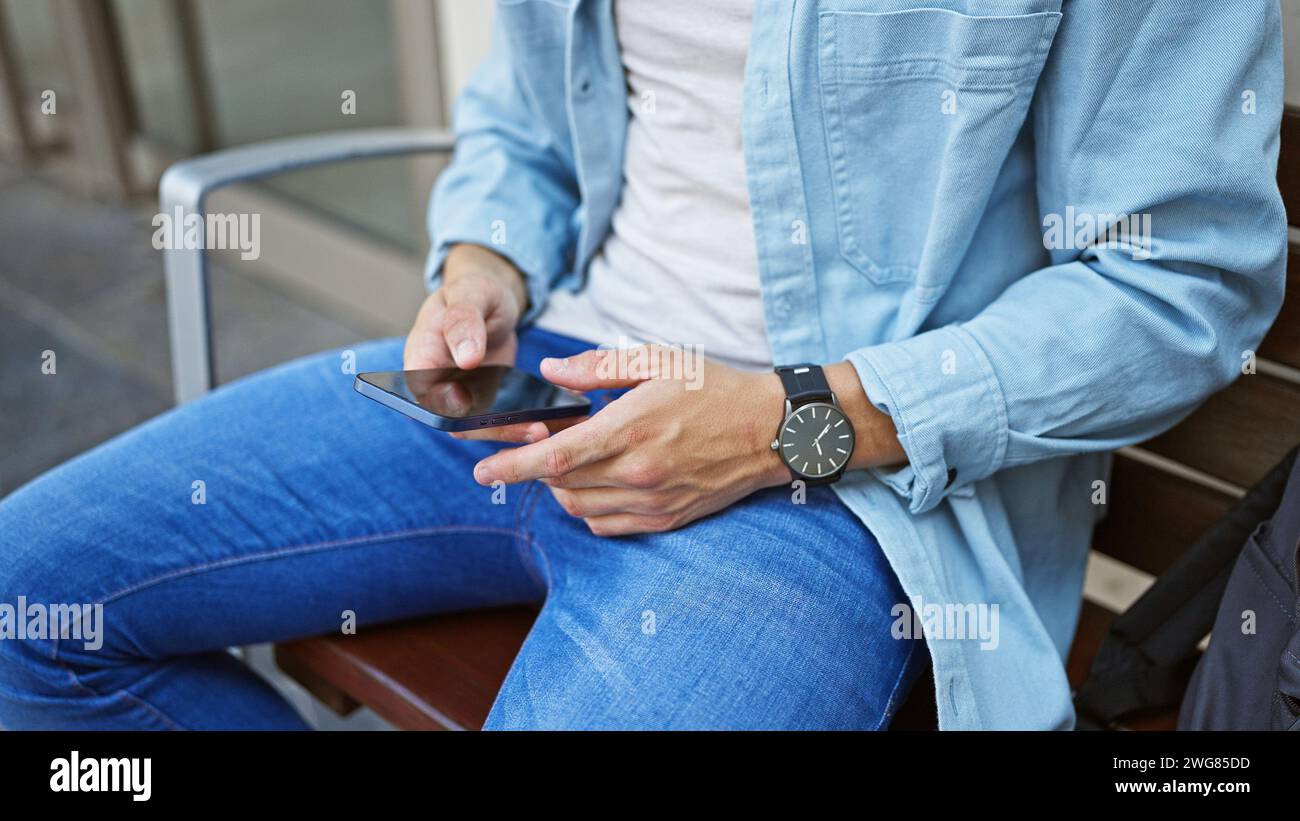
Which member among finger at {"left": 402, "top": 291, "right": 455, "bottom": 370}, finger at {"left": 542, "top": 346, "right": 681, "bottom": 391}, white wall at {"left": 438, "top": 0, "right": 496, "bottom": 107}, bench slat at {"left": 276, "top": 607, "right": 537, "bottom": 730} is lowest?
bench slat at {"left": 276, "top": 607, "right": 537, "bottom": 730}

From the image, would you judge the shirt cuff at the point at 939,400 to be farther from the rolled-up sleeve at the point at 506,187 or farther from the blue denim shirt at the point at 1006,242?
the rolled-up sleeve at the point at 506,187

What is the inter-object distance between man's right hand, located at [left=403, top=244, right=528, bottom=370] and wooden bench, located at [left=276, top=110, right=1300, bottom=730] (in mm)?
244

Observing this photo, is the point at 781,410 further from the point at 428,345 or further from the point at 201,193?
the point at 201,193

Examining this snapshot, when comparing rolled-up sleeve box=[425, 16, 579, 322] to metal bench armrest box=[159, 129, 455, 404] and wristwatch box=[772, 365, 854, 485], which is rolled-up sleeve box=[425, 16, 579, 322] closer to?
metal bench armrest box=[159, 129, 455, 404]

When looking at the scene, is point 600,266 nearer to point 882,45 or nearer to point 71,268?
point 882,45

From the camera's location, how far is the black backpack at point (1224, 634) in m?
0.75

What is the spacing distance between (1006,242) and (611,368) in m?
0.33

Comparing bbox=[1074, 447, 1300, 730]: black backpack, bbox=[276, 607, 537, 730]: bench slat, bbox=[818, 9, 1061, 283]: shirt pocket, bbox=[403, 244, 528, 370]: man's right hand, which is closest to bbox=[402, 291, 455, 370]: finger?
bbox=[403, 244, 528, 370]: man's right hand

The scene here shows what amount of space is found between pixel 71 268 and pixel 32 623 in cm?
212

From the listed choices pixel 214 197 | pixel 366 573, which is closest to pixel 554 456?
pixel 366 573

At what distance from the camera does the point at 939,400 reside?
803 mm

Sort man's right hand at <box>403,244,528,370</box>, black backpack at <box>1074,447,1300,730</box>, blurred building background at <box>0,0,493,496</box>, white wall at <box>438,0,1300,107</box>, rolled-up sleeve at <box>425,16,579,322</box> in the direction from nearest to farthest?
black backpack at <box>1074,447,1300,730</box> < man's right hand at <box>403,244,528,370</box> < rolled-up sleeve at <box>425,16,579,322</box> < white wall at <box>438,0,1300,107</box> < blurred building background at <box>0,0,493,496</box>

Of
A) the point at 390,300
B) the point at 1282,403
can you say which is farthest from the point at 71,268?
the point at 1282,403

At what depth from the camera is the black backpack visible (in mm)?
746
